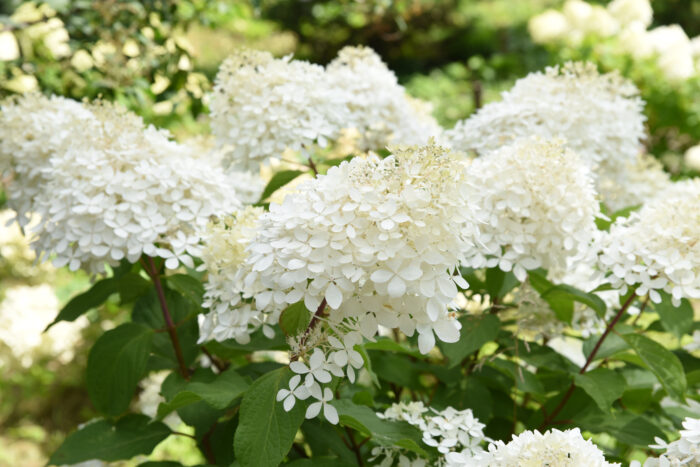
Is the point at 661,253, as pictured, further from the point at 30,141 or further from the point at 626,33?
the point at 626,33

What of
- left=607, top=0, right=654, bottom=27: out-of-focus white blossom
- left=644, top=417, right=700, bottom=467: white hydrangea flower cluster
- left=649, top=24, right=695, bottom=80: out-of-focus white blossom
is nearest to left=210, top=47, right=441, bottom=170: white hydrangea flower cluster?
left=644, top=417, right=700, bottom=467: white hydrangea flower cluster

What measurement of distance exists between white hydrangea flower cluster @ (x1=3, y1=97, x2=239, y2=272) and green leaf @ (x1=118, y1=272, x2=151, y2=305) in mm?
114

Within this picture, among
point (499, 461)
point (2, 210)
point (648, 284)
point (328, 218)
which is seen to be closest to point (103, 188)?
point (328, 218)

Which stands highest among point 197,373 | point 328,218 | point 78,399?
point 328,218

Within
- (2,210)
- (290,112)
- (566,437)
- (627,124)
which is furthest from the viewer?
(2,210)

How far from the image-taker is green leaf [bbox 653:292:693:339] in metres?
1.29

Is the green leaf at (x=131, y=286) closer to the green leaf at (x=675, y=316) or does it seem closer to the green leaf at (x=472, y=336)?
the green leaf at (x=472, y=336)

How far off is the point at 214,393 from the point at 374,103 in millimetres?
906

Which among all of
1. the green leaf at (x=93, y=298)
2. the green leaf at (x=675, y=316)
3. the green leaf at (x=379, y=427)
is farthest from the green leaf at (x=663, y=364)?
the green leaf at (x=93, y=298)

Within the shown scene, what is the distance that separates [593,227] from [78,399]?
310 cm

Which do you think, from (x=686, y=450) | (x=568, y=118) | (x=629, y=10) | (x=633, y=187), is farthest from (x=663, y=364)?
(x=629, y=10)

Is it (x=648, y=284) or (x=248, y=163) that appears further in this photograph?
(x=248, y=163)

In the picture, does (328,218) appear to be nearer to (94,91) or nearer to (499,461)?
(499,461)

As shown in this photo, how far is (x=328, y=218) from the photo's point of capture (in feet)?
2.98
